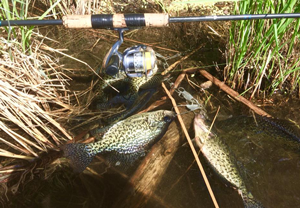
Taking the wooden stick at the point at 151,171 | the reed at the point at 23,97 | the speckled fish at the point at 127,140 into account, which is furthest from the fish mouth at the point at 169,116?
the reed at the point at 23,97

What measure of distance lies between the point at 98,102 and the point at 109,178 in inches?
47.8

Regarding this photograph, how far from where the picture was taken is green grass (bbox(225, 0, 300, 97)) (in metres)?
2.92

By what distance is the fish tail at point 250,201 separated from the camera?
2.71 m

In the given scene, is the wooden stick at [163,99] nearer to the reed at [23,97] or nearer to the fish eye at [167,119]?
the fish eye at [167,119]

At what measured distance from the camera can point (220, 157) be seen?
3.06m

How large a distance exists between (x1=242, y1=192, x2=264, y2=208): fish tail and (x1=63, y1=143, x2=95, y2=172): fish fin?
1.74 metres

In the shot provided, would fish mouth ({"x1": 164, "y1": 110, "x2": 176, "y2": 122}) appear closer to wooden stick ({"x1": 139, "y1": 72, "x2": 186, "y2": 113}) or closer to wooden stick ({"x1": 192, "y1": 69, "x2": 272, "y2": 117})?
wooden stick ({"x1": 139, "y1": 72, "x2": 186, "y2": 113})

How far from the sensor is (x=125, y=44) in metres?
4.81

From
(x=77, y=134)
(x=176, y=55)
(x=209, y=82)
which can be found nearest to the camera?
(x=77, y=134)

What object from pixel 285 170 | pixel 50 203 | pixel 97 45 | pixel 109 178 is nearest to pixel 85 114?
pixel 109 178

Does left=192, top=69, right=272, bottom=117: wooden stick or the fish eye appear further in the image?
left=192, top=69, right=272, bottom=117: wooden stick

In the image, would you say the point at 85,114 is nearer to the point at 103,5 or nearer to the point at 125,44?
the point at 125,44

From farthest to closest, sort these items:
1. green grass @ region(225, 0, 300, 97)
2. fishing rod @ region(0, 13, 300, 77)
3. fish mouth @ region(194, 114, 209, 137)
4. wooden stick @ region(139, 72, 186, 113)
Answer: wooden stick @ region(139, 72, 186, 113) → fish mouth @ region(194, 114, 209, 137) → green grass @ region(225, 0, 300, 97) → fishing rod @ region(0, 13, 300, 77)

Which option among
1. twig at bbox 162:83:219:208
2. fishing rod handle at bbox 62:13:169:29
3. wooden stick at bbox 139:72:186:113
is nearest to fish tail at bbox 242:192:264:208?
twig at bbox 162:83:219:208
